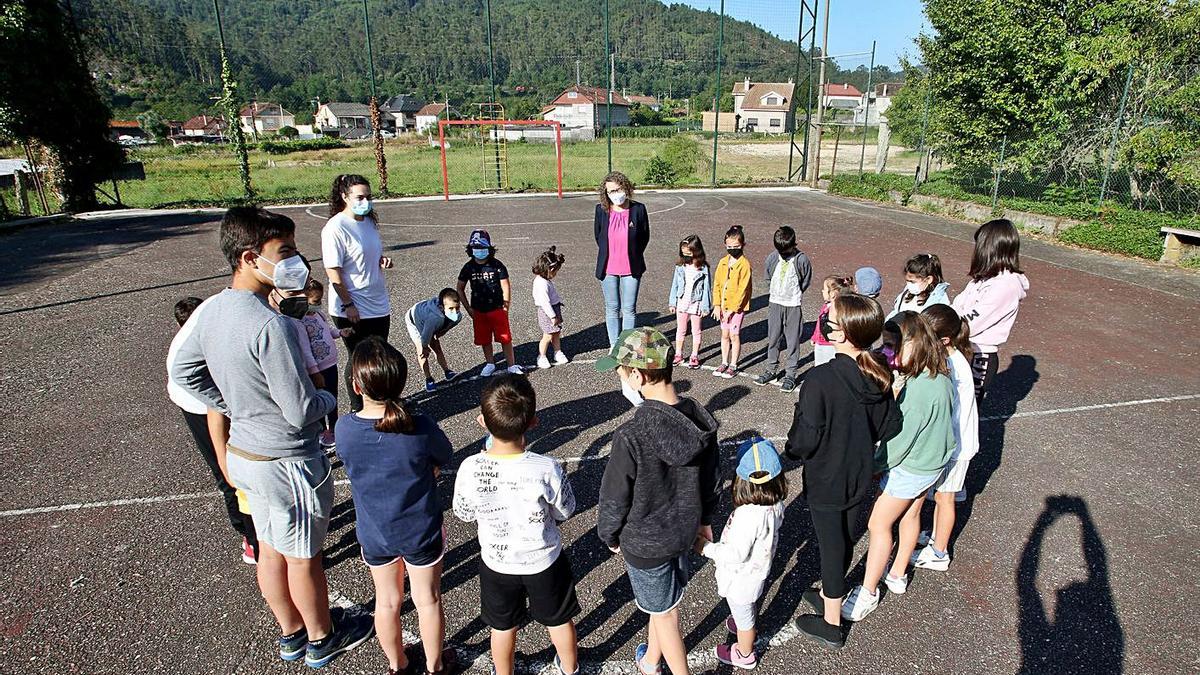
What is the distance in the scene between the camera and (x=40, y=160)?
760 inches

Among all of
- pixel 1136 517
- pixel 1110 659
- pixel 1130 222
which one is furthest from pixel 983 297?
pixel 1130 222

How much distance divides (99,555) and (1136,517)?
22.6ft

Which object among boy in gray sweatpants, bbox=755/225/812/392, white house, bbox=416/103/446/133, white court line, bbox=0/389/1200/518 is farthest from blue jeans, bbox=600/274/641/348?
white house, bbox=416/103/446/133

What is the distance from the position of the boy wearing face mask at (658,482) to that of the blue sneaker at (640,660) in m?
0.24

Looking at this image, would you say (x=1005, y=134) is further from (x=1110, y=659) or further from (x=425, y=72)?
(x=425, y=72)

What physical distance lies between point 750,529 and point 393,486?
1.55 meters

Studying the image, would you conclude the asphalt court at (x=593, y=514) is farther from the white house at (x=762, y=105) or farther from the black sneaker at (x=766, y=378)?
the white house at (x=762, y=105)

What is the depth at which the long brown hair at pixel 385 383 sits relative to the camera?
2592 mm

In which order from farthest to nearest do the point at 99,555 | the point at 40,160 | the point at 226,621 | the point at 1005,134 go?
the point at 40,160 → the point at 1005,134 → the point at 99,555 → the point at 226,621

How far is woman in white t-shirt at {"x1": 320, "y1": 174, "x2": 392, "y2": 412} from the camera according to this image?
5012 millimetres

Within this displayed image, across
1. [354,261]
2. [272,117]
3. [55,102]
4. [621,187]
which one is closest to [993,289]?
[621,187]

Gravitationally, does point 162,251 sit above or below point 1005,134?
below

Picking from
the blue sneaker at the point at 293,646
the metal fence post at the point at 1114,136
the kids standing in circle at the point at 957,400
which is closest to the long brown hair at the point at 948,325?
the kids standing in circle at the point at 957,400

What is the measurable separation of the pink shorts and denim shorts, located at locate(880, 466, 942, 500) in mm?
3177
